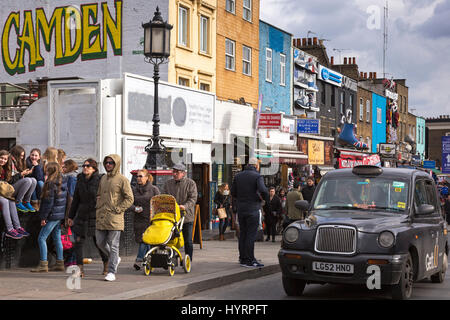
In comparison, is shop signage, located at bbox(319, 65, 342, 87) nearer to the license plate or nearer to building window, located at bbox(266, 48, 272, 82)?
building window, located at bbox(266, 48, 272, 82)

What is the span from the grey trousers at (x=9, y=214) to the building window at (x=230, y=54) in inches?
773

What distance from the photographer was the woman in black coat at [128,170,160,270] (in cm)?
1193

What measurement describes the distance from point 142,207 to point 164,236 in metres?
1.28

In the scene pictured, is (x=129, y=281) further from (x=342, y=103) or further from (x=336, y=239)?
(x=342, y=103)

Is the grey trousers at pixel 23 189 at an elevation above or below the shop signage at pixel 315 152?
below

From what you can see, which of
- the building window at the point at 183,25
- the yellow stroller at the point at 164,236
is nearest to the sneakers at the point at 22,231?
the yellow stroller at the point at 164,236

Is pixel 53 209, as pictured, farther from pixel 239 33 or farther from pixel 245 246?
pixel 239 33

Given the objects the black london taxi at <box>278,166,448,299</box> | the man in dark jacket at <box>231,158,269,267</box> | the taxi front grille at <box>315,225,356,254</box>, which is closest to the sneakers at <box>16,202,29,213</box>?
the man in dark jacket at <box>231,158,269,267</box>

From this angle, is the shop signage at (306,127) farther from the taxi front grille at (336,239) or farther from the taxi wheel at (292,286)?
the taxi front grille at (336,239)

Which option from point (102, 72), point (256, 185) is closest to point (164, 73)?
point (102, 72)

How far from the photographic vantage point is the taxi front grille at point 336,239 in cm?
888

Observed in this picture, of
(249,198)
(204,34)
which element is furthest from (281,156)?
(249,198)

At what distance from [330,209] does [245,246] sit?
2698 mm
